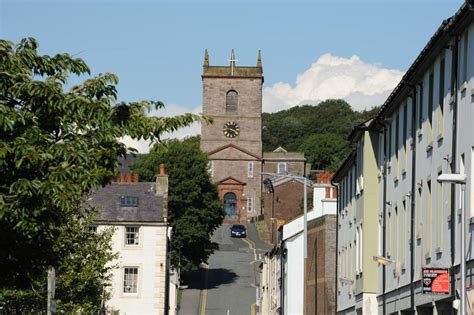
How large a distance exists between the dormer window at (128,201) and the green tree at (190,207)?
2170 centimetres

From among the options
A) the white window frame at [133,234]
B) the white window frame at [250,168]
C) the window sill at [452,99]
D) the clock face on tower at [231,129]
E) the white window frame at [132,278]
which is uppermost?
the clock face on tower at [231,129]

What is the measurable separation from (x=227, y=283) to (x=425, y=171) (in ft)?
244

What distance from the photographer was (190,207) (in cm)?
11200

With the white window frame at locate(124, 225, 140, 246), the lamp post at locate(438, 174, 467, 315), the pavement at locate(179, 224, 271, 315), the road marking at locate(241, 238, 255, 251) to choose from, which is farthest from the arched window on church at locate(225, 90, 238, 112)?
the lamp post at locate(438, 174, 467, 315)

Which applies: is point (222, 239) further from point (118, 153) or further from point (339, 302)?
point (118, 153)

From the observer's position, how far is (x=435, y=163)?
3052 centimetres

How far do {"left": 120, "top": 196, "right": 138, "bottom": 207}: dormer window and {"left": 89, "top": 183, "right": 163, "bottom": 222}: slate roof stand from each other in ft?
0.69

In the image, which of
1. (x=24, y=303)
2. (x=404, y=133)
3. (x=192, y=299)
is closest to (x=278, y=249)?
(x=192, y=299)

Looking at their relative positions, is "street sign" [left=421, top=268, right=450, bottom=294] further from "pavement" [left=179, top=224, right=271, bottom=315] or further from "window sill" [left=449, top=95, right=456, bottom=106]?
"pavement" [left=179, top=224, right=271, bottom=315]

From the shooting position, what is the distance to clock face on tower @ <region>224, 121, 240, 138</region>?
6506 inches

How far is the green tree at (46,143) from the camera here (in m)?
17.6

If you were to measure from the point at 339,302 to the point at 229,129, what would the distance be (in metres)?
113

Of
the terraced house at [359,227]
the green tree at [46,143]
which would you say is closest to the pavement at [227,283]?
the terraced house at [359,227]

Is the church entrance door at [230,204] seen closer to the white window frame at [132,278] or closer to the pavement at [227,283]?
the pavement at [227,283]
